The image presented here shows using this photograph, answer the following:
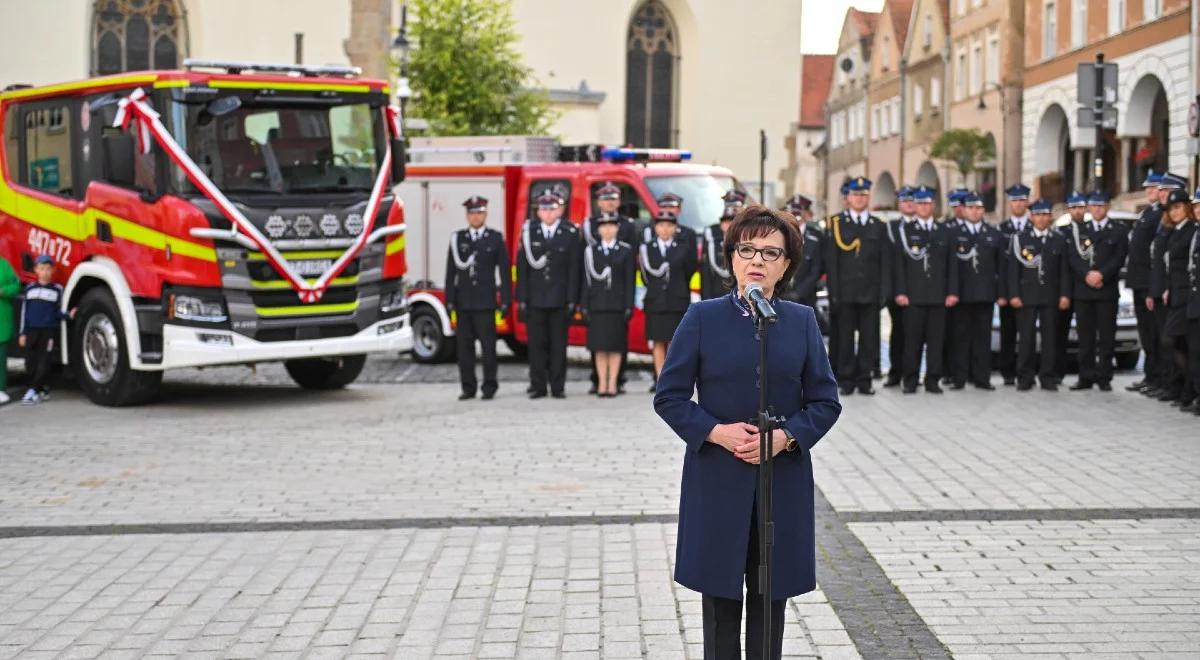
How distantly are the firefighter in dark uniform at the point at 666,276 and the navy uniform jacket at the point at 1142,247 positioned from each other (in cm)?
397

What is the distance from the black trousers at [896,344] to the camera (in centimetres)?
1644

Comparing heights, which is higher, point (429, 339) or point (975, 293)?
point (975, 293)

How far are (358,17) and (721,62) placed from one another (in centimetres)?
902

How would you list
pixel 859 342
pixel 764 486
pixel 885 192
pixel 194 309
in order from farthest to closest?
pixel 885 192
pixel 859 342
pixel 194 309
pixel 764 486

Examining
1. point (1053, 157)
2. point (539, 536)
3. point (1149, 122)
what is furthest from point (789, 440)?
point (1053, 157)

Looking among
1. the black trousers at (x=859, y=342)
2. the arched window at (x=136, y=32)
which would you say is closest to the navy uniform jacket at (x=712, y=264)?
the black trousers at (x=859, y=342)

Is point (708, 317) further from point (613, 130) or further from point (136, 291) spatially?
point (613, 130)

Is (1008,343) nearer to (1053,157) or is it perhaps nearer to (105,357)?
(105,357)

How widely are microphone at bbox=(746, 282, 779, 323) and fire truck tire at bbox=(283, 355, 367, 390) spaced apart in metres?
12.5

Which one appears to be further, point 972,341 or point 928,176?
point 928,176

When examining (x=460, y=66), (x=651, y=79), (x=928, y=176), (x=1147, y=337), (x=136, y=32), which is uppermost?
(x=136, y=32)

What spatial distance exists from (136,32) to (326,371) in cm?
2602

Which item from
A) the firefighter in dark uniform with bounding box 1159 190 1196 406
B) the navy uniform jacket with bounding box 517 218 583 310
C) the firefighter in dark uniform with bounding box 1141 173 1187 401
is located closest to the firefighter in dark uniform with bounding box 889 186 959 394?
the firefighter in dark uniform with bounding box 1141 173 1187 401

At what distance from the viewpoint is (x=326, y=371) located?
17.0 metres
